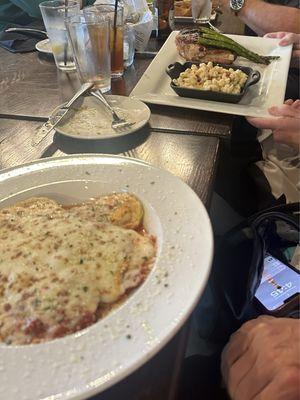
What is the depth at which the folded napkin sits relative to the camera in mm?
1727

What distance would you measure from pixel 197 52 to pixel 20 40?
836mm

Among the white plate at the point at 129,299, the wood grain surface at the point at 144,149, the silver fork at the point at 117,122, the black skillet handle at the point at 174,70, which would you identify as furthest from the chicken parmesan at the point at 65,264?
the black skillet handle at the point at 174,70

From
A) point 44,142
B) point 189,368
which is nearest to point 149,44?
point 44,142

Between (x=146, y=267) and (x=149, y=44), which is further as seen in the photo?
(x=149, y=44)

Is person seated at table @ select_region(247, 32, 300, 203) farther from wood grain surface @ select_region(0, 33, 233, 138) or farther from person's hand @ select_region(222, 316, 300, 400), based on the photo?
person's hand @ select_region(222, 316, 300, 400)

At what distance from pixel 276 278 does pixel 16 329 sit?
656 millimetres

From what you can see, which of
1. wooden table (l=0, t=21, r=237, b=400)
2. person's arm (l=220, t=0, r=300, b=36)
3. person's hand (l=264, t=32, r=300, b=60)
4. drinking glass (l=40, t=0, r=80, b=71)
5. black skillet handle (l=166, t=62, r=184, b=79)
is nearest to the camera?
wooden table (l=0, t=21, r=237, b=400)

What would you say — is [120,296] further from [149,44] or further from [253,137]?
[149,44]

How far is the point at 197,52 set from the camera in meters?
1.45

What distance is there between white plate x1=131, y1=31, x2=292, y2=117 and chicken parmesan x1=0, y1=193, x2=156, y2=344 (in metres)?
0.51

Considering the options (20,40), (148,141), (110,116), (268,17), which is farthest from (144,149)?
(268,17)

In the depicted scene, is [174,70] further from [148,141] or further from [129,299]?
[129,299]

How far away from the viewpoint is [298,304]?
2.99ft

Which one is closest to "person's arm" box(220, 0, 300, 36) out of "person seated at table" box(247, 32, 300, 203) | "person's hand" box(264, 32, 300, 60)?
"person's hand" box(264, 32, 300, 60)
